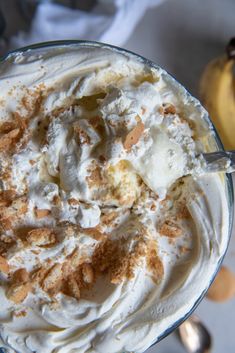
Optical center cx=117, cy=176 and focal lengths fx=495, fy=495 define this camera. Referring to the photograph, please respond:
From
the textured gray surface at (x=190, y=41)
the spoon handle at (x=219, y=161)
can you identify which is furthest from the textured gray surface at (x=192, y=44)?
the spoon handle at (x=219, y=161)

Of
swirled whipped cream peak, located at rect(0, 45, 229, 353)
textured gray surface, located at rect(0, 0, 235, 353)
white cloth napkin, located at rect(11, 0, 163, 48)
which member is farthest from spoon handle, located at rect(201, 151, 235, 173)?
white cloth napkin, located at rect(11, 0, 163, 48)

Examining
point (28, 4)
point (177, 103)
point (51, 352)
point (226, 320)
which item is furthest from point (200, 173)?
point (28, 4)

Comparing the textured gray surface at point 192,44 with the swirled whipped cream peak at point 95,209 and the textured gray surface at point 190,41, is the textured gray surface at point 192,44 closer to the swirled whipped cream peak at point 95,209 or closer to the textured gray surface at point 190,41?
the textured gray surface at point 190,41

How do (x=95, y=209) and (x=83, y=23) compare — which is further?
(x=83, y=23)

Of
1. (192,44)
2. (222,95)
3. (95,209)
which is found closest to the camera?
(95,209)

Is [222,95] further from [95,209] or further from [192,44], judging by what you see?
[95,209]

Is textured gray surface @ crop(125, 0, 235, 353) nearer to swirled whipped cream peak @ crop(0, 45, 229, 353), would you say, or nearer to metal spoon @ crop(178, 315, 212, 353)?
metal spoon @ crop(178, 315, 212, 353)

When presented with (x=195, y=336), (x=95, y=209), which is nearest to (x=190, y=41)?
(x=95, y=209)

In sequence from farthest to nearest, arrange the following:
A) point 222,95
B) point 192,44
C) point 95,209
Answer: point 192,44 < point 222,95 < point 95,209
